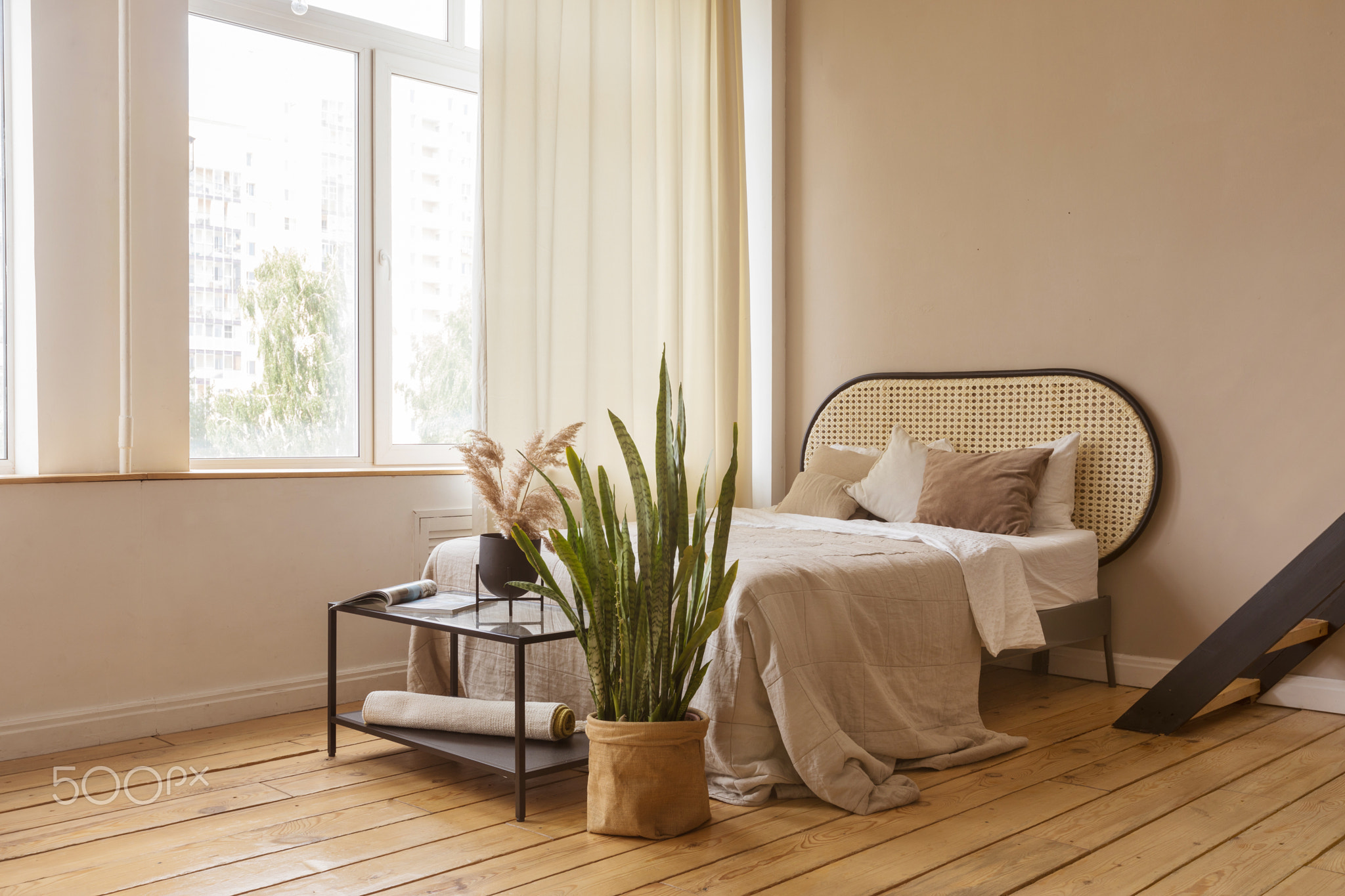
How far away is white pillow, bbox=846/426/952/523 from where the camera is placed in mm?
3646

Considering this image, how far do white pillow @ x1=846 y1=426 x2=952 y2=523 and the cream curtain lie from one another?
0.68 m

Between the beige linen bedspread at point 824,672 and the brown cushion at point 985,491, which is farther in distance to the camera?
the brown cushion at point 985,491

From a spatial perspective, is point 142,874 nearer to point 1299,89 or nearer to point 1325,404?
point 1325,404

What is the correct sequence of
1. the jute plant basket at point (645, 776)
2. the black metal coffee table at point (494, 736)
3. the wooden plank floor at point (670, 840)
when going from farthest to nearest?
the black metal coffee table at point (494, 736) < the jute plant basket at point (645, 776) < the wooden plank floor at point (670, 840)

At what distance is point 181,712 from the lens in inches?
115

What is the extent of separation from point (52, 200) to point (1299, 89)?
3.58m

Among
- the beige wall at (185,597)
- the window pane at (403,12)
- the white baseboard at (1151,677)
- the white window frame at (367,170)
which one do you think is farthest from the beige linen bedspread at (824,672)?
the window pane at (403,12)

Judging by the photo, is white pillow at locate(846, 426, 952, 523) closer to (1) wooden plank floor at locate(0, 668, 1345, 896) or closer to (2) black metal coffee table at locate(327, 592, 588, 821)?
(1) wooden plank floor at locate(0, 668, 1345, 896)

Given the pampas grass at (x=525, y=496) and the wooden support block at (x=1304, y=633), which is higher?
the pampas grass at (x=525, y=496)

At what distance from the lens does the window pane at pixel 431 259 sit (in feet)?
12.2

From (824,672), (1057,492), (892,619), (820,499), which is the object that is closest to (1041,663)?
(1057,492)

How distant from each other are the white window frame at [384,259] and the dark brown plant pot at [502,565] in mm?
1205

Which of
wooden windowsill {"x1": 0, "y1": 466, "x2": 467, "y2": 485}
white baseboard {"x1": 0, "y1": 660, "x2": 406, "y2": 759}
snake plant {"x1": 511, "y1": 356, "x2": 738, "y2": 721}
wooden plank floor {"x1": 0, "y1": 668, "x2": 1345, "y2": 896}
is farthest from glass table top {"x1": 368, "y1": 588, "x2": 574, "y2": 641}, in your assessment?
white baseboard {"x1": 0, "y1": 660, "x2": 406, "y2": 759}

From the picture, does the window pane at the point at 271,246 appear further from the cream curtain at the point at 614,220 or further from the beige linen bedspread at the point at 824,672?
the beige linen bedspread at the point at 824,672
